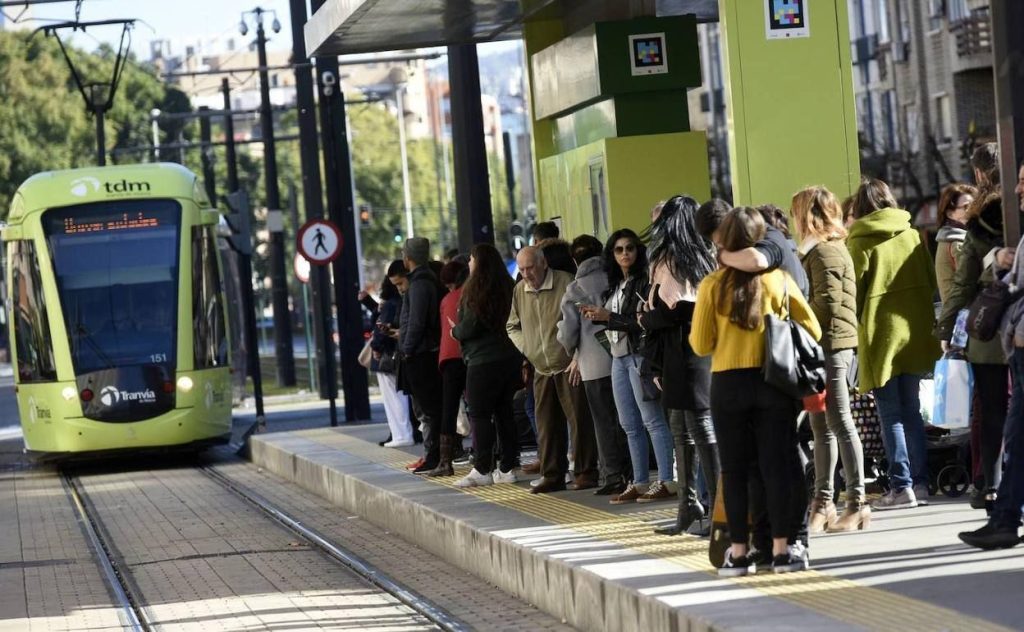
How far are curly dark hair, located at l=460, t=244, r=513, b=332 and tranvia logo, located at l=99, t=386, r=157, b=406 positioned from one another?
866 cm

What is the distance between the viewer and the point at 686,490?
1031 cm

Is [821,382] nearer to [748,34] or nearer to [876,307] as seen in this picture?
[876,307]

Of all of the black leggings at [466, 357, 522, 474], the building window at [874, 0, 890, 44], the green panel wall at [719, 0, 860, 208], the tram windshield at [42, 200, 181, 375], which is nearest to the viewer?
the green panel wall at [719, 0, 860, 208]

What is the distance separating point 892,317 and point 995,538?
212 cm

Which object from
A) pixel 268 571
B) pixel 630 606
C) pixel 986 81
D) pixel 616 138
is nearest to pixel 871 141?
pixel 986 81

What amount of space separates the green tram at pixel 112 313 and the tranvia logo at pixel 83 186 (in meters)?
0.02

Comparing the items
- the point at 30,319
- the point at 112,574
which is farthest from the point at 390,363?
the point at 112,574

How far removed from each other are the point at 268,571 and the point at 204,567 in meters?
0.57

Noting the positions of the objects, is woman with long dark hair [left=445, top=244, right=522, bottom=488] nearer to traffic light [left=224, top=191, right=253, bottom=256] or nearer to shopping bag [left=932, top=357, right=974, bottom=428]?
shopping bag [left=932, top=357, right=974, bottom=428]

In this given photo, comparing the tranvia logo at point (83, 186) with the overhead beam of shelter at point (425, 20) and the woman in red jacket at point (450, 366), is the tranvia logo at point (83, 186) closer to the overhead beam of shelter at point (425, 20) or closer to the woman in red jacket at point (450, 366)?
the overhead beam of shelter at point (425, 20)

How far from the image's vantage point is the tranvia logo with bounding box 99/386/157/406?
2145 centimetres

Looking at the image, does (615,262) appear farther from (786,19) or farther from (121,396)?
(121,396)

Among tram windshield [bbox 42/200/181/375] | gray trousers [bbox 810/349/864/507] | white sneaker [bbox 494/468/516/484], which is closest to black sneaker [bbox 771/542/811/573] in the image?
gray trousers [bbox 810/349/864/507]

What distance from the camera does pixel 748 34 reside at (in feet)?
41.2
